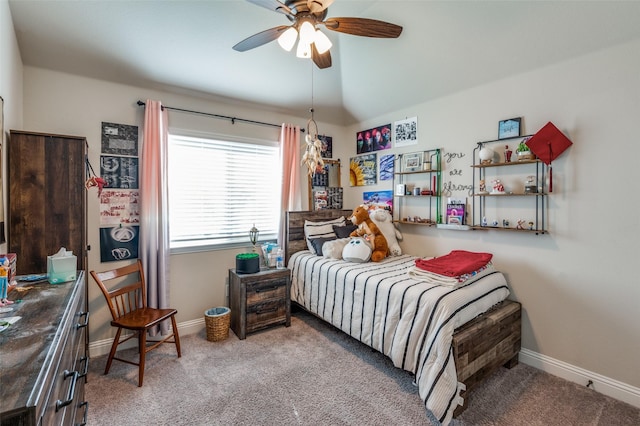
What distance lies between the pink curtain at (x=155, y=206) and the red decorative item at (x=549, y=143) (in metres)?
3.14

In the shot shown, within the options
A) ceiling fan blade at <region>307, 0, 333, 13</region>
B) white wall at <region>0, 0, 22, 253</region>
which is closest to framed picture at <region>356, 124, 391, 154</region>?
ceiling fan blade at <region>307, 0, 333, 13</region>

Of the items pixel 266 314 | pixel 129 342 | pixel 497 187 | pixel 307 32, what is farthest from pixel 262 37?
pixel 129 342

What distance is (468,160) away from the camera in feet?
9.25

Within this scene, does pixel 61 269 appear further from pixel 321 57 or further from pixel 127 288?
pixel 321 57

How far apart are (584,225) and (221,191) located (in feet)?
10.6

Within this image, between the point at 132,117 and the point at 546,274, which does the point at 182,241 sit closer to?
the point at 132,117

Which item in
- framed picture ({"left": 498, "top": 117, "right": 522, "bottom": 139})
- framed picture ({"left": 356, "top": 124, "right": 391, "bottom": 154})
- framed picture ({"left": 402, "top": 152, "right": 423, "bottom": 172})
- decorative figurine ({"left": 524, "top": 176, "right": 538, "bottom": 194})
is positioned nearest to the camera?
decorative figurine ({"left": 524, "top": 176, "right": 538, "bottom": 194})

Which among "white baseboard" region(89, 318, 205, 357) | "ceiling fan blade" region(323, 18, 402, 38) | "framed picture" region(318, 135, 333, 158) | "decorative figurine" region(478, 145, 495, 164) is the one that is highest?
"ceiling fan blade" region(323, 18, 402, 38)

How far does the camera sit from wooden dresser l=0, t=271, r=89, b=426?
653 mm

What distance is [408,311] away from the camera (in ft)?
6.67

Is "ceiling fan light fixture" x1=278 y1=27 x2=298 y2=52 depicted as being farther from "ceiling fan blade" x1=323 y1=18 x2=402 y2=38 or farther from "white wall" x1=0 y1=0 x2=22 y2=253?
"white wall" x1=0 y1=0 x2=22 y2=253

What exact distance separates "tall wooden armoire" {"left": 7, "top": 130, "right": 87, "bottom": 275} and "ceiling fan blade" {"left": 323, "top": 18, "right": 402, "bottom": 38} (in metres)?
1.88

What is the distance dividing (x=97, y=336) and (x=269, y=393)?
169 cm

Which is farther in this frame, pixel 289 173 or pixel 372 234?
pixel 289 173
